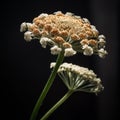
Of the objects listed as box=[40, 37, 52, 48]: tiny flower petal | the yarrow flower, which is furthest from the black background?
box=[40, 37, 52, 48]: tiny flower petal

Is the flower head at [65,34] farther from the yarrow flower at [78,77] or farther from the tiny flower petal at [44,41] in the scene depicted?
the yarrow flower at [78,77]

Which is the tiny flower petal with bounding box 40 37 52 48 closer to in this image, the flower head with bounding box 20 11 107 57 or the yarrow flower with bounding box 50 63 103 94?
the flower head with bounding box 20 11 107 57

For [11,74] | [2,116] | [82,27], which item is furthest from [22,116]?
[82,27]

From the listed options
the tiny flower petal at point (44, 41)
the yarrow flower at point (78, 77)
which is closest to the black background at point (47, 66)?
the yarrow flower at point (78, 77)

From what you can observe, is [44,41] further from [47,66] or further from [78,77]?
[47,66]

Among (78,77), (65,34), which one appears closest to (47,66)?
(78,77)
